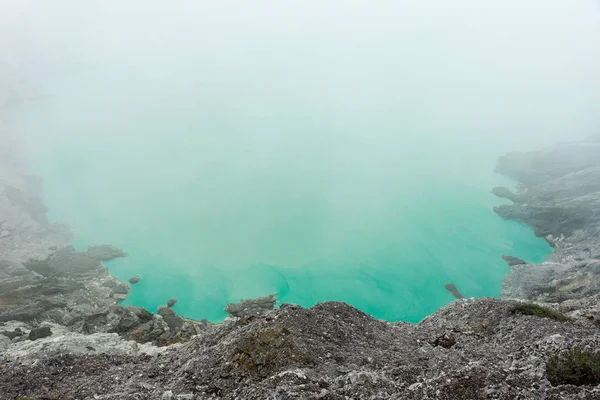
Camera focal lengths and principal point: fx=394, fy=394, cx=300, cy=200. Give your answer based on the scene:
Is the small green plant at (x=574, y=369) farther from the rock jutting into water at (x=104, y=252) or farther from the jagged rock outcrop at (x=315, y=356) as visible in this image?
the rock jutting into water at (x=104, y=252)

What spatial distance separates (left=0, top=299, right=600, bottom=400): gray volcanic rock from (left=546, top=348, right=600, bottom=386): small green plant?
343 mm

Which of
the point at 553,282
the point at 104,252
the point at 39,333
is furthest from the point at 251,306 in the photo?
the point at 553,282

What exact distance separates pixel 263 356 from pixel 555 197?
240ft

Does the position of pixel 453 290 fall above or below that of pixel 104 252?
below

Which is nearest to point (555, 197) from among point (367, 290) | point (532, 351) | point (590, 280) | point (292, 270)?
point (590, 280)

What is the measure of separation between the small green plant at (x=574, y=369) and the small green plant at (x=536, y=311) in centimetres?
595

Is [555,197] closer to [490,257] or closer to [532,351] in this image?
[490,257]

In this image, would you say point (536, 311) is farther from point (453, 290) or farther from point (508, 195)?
point (508, 195)

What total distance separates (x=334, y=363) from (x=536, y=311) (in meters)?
10.9

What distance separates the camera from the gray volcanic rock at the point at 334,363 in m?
13.1

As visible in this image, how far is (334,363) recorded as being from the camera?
16.0 meters

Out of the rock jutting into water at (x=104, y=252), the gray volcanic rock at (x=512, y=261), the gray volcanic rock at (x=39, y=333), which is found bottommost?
the gray volcanic rock at (x=39, y=333)

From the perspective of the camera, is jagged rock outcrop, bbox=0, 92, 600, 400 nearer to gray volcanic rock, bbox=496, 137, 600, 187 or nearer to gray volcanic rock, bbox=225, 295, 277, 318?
gray volcanic rock, bbox=225, 295, 277, 318

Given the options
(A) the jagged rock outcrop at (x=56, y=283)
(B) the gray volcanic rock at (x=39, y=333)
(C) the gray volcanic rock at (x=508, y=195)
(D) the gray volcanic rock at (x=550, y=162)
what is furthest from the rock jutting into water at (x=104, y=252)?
(D) the gray volcanic rock at (x=550, y=162)
